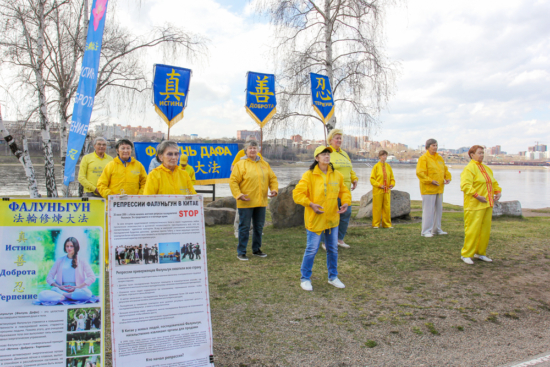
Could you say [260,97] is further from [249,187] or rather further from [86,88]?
[86,88]

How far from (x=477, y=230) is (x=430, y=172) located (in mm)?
2042

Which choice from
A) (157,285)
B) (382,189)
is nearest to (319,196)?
(157,285)

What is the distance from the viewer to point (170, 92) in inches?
320

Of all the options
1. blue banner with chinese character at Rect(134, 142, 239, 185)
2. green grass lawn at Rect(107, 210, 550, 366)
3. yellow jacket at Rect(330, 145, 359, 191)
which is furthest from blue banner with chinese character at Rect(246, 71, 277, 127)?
green grass lawn at Rect(107, 210, 550, 366)

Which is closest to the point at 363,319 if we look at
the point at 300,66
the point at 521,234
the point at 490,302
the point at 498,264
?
the point at 490,302

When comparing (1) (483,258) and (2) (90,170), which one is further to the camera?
(1) (483,258)

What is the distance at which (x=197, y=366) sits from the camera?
7.79 ft

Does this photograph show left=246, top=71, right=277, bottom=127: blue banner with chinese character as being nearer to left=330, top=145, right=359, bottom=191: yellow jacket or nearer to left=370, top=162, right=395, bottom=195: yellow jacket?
left=370, top=162, right=395, bottom=195: yellow jacket

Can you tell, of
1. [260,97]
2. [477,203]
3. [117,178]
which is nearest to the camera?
[117,178]

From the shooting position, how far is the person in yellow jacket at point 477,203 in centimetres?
525

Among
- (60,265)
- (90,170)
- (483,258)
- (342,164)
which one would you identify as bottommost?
(483,258)

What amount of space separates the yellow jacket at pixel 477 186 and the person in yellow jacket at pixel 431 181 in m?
1.65

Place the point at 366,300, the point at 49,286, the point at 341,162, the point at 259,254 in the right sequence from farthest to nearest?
the point at 341,162 < the point at 259,254 < the point at 366,300 < the point at 49,286

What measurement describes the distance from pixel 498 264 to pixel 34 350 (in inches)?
230
